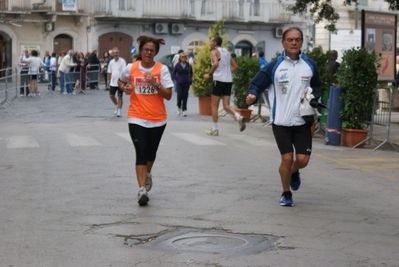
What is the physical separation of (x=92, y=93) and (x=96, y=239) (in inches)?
1124

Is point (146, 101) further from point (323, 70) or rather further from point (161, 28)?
point (161, 28)

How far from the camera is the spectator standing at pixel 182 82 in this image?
75.5 ft

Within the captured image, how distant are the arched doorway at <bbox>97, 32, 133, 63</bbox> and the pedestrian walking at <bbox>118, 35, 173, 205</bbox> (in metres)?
45.6

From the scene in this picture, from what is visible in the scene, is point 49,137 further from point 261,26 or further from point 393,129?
point 261,26

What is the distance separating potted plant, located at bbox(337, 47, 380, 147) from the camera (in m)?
16.5

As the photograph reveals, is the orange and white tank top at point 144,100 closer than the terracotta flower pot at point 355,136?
Yes

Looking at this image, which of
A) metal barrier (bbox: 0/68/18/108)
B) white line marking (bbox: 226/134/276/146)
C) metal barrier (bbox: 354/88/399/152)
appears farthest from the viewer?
metal barrier (bbox: 0/68/18/108)

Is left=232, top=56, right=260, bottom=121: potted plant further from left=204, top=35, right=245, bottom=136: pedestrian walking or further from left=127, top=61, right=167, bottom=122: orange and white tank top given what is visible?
left=127, top=61, right=167, bottom=122: orange and white tank top

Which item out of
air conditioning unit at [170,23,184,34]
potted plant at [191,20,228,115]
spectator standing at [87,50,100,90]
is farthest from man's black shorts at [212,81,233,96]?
air conditioning unit at [170,23,184,34]

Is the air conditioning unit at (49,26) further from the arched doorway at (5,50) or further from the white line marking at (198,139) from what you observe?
the white line marking at (198,139)

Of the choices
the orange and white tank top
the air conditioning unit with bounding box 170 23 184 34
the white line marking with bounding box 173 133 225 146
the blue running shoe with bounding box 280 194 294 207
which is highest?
the air conditioning unit with bounding box 170 23 184 34

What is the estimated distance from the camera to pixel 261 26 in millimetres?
59938

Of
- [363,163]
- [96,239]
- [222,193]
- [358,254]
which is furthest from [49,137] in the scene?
[358,254]

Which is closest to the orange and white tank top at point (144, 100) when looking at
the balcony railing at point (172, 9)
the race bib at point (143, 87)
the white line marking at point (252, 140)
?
the race bib at point (143, 87)
